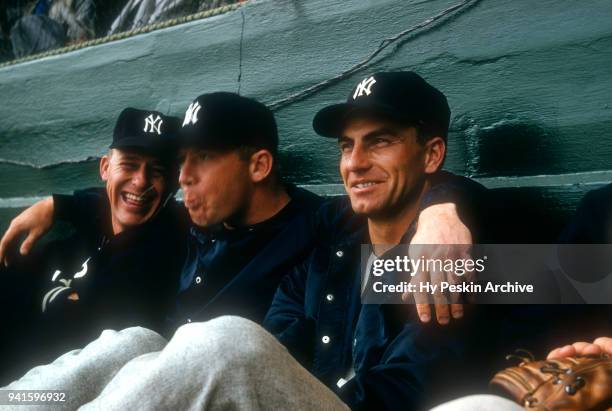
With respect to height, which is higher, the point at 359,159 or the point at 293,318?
the point at 359,159

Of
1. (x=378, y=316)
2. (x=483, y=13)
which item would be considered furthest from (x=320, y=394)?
(x=483, y=13)

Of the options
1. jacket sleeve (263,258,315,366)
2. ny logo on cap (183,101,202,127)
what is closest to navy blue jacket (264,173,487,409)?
jacket sleeve (263,258,315,366)

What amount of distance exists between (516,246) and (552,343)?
234 millimetres

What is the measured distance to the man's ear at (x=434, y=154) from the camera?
146 cm

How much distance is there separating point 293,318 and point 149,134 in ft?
2.76

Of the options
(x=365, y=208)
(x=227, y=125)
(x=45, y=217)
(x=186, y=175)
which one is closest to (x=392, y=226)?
(x=365, y=208)

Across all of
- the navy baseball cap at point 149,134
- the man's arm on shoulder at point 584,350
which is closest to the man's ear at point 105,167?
the navy baseball cap at point 149,134

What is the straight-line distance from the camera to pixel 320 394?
1055 mm

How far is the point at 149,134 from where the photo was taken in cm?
204

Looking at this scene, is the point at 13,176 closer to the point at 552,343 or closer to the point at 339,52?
the point at 339,52

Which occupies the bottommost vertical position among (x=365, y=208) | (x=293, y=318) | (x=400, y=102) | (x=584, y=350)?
(x=293, y=318)

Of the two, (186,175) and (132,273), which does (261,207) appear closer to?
(186,175)

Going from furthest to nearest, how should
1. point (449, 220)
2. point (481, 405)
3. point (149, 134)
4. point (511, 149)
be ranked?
point (149, 134)
point (511, 149)
point (449, 220)
point (481, 405)

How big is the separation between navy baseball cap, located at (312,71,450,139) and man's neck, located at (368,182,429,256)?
149 mm
